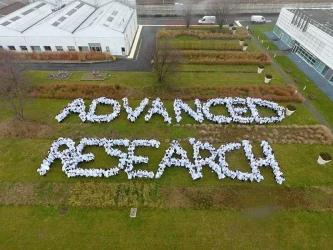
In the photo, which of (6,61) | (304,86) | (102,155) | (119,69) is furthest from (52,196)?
(304,86)

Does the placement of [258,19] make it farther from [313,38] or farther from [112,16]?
[112,16]

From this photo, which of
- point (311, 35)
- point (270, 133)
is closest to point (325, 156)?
point (270, 133)

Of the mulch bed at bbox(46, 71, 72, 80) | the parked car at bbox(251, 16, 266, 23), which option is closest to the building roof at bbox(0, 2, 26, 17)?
the mulch bed at bbox(46, 71, 72, 80)

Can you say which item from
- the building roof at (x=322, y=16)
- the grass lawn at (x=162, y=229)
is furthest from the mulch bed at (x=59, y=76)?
the building roof at (x=322, y=16)

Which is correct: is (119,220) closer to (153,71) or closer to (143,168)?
(143,168)

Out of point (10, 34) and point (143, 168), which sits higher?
point (10, 34)

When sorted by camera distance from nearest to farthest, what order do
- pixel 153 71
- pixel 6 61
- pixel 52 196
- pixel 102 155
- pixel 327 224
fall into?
pixel 327 224 < pixel 52 196 < pixel 102 155 < pixel 6 61 < pixel 153 71
